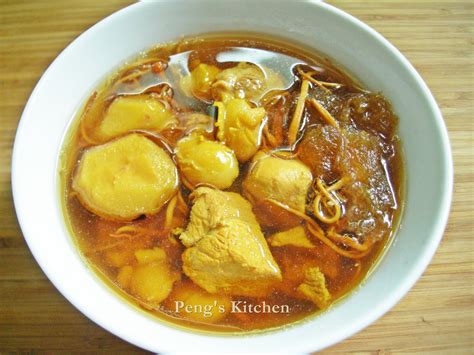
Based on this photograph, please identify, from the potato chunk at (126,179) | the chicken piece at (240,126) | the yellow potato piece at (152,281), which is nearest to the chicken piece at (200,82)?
the chicken piece at (240,126)

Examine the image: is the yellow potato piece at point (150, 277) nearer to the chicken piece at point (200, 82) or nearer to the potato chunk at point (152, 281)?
the potato chunk at point (152, 281)

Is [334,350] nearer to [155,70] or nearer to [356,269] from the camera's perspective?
[356,269]

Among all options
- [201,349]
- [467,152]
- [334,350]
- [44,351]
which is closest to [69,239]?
[44,351]

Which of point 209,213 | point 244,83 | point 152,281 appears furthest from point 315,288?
point 244,83

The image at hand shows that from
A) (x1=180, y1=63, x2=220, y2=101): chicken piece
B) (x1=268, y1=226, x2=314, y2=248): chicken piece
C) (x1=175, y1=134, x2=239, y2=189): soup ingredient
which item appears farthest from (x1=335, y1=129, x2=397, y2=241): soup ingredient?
(x1=180, y1=63, x2=220, y2=101): chicken piece

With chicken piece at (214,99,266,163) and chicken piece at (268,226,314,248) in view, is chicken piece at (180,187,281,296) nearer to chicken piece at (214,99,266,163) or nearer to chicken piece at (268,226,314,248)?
chicken piece at (268,226,314,248)

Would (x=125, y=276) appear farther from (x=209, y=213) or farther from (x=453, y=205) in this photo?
(x=453, y=205)
